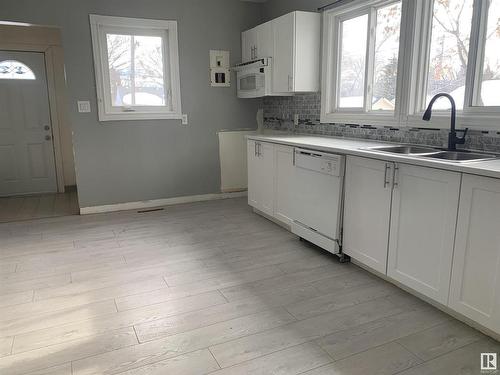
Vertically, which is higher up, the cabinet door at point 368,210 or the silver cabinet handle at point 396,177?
the silver cabinet handle at point 396,177

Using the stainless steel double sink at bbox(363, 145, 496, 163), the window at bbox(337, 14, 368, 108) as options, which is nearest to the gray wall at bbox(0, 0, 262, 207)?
the window at bbox(337, 14, 368, 108)

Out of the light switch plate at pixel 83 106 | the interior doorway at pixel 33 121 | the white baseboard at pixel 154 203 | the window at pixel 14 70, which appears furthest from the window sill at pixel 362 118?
the window at pixel 14 70

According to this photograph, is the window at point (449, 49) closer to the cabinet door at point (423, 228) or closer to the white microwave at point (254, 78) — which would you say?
the cabinet door at point (423, 228)

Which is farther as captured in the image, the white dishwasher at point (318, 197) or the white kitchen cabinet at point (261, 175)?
the white kitchen cabinet at point (261, 175)

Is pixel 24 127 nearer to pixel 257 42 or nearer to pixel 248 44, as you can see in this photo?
pixel 248 44

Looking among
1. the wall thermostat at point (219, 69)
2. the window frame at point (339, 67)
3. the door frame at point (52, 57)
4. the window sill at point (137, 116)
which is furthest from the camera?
the door frame at point (52, 57)

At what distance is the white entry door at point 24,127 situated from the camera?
5258 mm

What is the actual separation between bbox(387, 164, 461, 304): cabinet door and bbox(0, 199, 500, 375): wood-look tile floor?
7.7 inches

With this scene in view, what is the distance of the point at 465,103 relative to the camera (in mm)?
2625

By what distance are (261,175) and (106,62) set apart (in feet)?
7.24

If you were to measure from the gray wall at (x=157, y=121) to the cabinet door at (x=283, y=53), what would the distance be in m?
0.99

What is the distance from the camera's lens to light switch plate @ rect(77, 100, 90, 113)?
4258mm

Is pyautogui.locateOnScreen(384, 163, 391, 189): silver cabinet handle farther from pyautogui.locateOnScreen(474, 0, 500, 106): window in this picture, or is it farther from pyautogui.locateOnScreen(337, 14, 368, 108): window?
pyautogui.locateOnScreen(337, 14, 368, 108): window

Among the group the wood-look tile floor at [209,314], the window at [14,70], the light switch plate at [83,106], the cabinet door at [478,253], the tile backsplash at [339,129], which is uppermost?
the window at [14,70]
